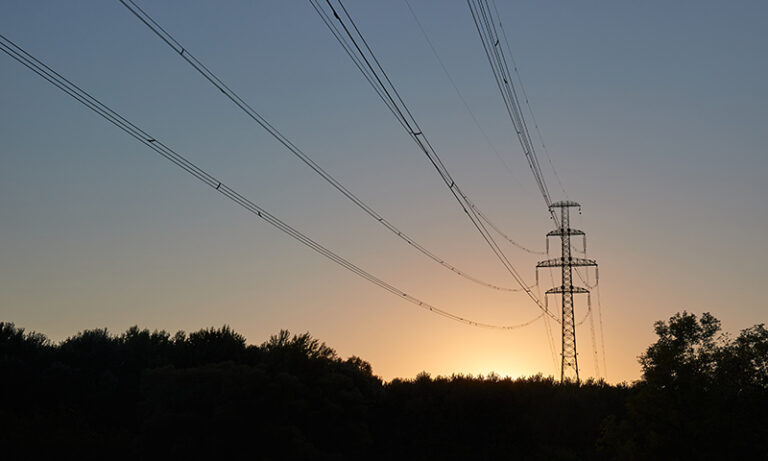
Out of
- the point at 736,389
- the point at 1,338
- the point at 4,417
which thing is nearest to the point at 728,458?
the point at 736,389

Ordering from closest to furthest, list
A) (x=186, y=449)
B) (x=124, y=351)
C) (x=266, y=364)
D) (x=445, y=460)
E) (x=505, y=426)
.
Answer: (x=186, y=449), (x=266, y=364), (x=445, y=460), (x=505, y=426), (x=124, y=351)

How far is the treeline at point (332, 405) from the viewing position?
106ft


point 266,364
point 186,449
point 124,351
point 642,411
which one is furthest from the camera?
point 124,351

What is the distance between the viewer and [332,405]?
165 ft

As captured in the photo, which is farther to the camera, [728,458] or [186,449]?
[186,449]

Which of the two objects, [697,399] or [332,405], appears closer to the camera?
[697,399]

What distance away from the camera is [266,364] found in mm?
50344

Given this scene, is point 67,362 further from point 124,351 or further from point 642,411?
point 642,411

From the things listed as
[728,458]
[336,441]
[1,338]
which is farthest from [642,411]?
[1,338]

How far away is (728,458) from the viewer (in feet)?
100

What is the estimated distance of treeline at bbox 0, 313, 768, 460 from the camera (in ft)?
106

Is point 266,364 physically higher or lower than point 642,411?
higher

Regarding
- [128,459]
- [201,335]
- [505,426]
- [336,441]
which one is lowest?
[128,459]

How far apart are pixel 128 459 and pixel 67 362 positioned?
21727mm
